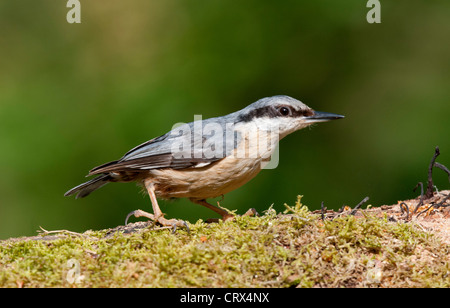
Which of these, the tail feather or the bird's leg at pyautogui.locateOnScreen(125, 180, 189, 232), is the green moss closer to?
the bird's leg at pyautogui.locateOnScreen(125, 180, 189, 232)

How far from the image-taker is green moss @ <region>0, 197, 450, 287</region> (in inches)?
82.0

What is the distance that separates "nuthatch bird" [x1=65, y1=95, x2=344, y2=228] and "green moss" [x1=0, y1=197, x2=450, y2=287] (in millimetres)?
1057

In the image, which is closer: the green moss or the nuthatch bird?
the green moss

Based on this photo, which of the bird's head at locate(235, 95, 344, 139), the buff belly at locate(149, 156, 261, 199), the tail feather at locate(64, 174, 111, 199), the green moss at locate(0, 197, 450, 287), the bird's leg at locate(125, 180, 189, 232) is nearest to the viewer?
the green moss at locate(0, 197, 450, 287)

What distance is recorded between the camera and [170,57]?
5.31m

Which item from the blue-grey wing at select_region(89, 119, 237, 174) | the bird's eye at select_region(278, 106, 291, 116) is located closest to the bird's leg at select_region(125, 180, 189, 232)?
the blue-grey wing at select_region(89, 119, 237, 174)

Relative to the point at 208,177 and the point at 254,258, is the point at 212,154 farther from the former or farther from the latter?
the point at 254,258

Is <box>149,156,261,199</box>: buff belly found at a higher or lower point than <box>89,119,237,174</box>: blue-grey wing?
lower

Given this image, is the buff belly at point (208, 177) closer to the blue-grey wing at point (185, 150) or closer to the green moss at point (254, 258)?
the blue-grey wing at point (185, 150)
